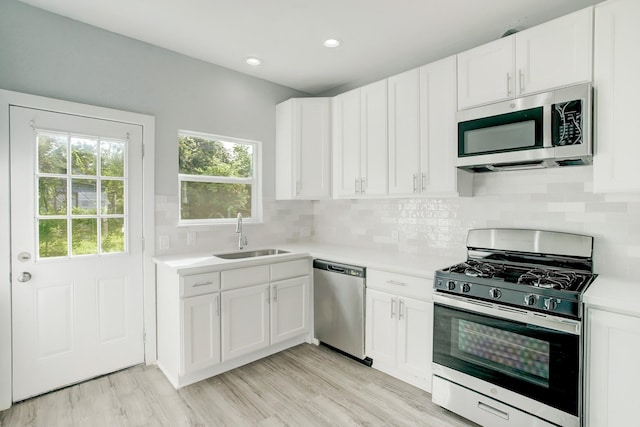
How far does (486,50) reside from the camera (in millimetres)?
2275

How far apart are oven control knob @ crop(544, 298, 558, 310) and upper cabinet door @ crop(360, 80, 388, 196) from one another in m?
1.47

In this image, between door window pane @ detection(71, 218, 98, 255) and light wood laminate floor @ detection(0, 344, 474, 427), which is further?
door window pane @ detection(71, 218, 98, 255)

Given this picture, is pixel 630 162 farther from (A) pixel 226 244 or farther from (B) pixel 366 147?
(A) pixel 226 244

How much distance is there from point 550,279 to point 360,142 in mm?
1858

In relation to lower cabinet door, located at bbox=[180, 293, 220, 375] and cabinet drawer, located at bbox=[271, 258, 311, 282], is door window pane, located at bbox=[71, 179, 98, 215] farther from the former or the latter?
cabinet drawer, located at bbox=[271, 258, 311, 282]

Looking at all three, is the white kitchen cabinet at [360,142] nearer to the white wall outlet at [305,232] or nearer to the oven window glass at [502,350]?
the white wall outlet at [305,232]

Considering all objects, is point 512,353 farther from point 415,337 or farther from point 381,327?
point 381,327

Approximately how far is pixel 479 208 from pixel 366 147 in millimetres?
1087

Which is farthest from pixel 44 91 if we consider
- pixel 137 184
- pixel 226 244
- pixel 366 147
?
pixel 366 147

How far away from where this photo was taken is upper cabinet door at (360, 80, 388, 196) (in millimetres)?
2924

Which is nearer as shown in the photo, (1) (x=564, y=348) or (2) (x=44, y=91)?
(1) (x=564, y=348)

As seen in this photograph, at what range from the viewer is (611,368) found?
1642mm

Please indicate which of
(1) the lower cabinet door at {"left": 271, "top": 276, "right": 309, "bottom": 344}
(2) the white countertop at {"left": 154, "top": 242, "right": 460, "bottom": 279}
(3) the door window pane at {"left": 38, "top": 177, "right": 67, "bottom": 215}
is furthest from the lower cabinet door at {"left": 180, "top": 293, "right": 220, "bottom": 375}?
(3) the door window pane at {"left": 38, "top": 177, "right": 67, "bottom": 215}

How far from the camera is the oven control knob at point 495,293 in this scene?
1909 millimetres
